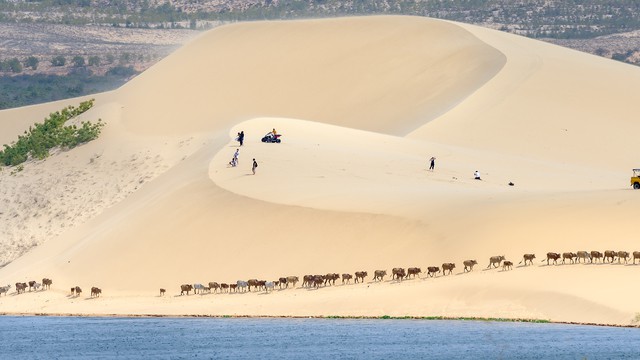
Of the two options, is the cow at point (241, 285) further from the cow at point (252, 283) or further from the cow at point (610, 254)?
the cow at point (610, 254)

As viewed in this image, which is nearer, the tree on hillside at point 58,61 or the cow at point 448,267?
the cow at point 448,267

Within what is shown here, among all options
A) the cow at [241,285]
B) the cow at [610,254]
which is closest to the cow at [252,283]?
the cow at [241,285]

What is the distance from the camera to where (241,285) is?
67500mm

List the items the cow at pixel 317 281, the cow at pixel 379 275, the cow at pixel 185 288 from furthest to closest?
the cow at pixel 185 288
the cow at pixel 317 281
the cow at pixel 379 275

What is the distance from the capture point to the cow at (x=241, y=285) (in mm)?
67500

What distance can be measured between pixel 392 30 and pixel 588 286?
61550 millimetres

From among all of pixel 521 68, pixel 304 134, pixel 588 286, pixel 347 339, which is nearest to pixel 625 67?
pixel 521 68

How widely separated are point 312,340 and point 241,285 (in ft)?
37.8

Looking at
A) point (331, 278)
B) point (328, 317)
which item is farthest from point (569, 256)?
point (328, 317)

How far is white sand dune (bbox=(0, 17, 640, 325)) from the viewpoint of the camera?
66.0 metres

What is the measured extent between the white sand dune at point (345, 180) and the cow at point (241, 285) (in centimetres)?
65

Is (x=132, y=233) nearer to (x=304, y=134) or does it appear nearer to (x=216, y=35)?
(x=304, y=134)

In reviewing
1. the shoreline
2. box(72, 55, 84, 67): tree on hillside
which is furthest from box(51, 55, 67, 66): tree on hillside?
the shoreline

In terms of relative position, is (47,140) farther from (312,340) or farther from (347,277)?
(312,340)
